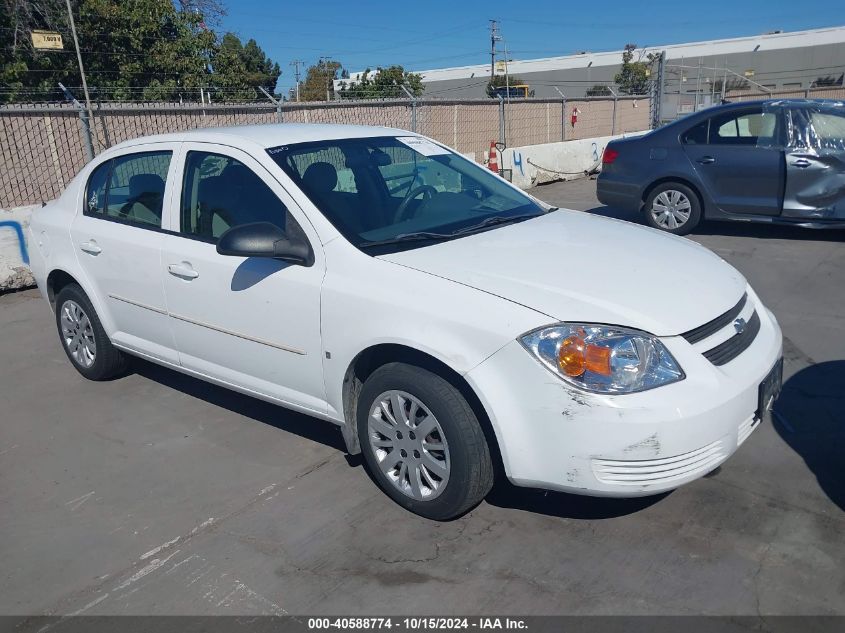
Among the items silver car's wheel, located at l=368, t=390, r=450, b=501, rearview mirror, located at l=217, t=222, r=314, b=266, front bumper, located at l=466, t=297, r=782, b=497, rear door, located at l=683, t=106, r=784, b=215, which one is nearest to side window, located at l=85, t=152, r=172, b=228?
rearview mirror, located at l=217, t=222, r=314, b=266

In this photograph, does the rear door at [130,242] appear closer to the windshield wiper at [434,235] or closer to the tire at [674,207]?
the windshield wiper at [434,235]

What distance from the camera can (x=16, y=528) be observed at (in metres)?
3.53

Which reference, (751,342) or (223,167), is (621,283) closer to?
(751,342)

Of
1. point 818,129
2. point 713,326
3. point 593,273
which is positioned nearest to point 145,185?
point 593,273

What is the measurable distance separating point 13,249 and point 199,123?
13.6 feet

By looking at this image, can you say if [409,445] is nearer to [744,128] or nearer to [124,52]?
[744,128]

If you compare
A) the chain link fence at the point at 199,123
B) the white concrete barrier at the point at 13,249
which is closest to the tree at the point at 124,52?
the chain link fence at the point at 199,123

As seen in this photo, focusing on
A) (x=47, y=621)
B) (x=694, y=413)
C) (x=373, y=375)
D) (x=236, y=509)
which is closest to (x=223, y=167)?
(x=373, y=375)

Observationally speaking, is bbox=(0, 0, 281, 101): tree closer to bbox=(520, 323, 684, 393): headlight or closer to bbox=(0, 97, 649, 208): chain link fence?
bbox=(0, 97, 649, 208): chain link fence

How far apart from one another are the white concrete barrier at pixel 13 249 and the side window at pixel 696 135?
24.5 ft

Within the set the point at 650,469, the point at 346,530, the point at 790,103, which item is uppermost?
the point at 790,103

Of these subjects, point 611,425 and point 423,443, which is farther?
point 423,443

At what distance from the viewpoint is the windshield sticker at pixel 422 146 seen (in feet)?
14.9

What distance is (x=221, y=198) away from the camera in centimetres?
411
